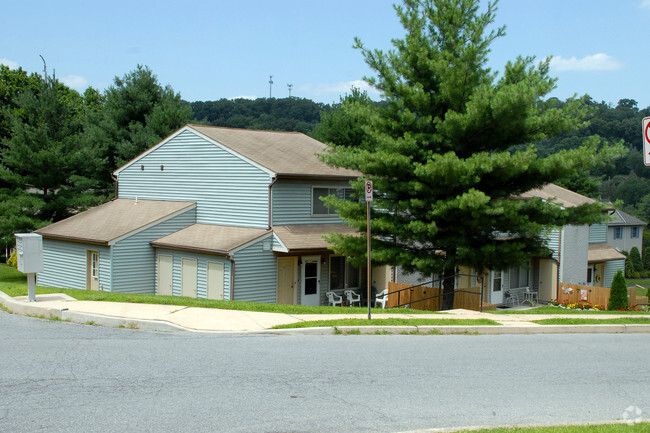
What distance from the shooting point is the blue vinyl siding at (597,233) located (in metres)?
35.2

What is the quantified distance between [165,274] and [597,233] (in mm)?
25452

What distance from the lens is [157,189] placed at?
90.5 ft

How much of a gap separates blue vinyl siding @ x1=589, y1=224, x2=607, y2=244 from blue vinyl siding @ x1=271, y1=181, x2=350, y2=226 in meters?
18.8

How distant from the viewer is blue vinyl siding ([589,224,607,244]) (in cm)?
3525

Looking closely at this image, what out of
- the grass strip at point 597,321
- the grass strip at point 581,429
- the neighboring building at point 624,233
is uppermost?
the neighboring building at point 624,233

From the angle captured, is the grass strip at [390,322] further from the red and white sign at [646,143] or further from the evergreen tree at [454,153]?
the red and white sign at [646,143]

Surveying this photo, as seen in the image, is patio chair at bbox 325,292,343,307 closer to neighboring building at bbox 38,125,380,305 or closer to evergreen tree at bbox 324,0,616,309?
neighboring building at bbox 38,125,380,305

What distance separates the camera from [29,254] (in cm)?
1372

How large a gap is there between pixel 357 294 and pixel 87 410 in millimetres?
17862

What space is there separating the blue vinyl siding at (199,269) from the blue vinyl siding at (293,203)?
102 inches

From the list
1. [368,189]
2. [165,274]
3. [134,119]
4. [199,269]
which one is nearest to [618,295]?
[199,269]

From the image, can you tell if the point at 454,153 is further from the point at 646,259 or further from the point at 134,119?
the point at 646,259

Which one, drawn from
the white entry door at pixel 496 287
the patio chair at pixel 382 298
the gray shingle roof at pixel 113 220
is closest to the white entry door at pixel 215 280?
the gray shingle roof at pixel 113 220

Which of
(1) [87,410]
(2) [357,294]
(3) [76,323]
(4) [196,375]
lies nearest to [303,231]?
(2) [357,294]
